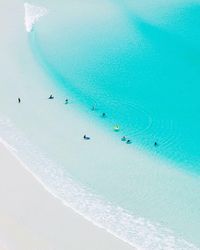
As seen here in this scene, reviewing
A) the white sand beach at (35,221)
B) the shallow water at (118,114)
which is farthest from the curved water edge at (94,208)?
the white sand beach at (35,221)

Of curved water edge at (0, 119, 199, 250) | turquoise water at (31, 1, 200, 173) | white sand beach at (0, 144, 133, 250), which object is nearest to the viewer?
white sand beach at (0, 144, 133, 250)

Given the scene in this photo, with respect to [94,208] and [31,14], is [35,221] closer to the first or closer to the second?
[94,208]

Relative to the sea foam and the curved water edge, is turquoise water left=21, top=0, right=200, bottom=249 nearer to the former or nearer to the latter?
the curved water edge

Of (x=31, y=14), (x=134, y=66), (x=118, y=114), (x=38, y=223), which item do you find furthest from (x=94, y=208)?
(x=31, y=14)

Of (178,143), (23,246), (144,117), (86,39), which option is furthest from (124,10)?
(23,246)

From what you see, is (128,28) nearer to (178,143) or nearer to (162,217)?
(178,143)

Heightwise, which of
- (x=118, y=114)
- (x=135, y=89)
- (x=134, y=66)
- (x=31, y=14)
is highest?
(x=31, y=14)

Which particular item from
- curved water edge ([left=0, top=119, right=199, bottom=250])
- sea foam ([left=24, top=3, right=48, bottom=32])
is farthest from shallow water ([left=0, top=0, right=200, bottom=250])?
sea foam ([left=24, top=3, right=48, bottom=32])
